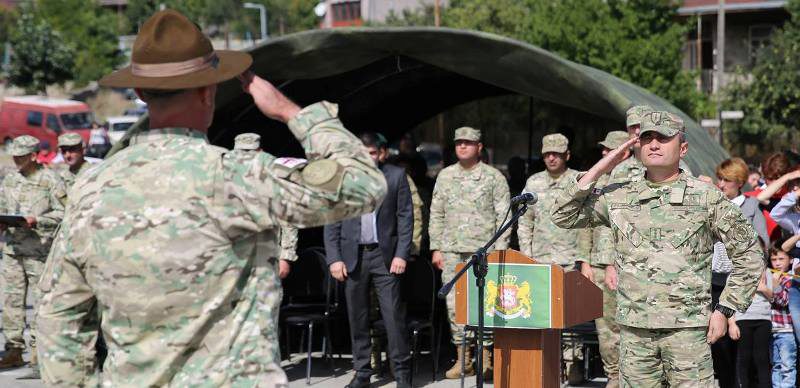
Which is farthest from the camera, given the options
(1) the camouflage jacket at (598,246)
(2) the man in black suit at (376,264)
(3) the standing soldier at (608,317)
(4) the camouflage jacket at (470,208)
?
(4) the camouflage jacket at (470,208)

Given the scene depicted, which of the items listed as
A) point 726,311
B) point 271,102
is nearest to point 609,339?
point 726,311

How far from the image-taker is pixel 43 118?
46.4 m

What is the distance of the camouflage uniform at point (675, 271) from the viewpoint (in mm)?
5848

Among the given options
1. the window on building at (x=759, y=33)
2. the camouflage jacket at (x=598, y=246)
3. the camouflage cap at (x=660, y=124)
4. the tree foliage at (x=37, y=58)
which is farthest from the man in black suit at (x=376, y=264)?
the tree foliage at (x=37, y=58)

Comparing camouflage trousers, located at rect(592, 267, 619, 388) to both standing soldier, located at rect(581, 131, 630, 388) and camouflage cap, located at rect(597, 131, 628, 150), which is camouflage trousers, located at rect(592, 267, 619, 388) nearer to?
standing soldier, located at rect(581, 131, 630, 388)

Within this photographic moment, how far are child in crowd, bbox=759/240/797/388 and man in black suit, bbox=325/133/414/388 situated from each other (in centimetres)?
281

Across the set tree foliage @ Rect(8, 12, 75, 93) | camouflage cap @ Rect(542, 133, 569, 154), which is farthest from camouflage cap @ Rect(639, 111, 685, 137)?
tree foliage @ Rect(8, 12, 75, 93)

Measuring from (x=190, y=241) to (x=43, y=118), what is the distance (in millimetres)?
45267

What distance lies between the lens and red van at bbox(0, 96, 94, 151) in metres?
46.1

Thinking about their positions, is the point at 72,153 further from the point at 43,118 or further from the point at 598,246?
the point at 43,118

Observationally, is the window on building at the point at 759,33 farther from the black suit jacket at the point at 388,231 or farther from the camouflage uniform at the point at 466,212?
the black suit jacket at the point at 388,231

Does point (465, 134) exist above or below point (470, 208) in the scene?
above

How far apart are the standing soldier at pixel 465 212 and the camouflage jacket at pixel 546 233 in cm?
21

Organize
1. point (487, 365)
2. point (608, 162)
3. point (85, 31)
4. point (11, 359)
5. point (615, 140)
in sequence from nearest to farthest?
1. point (608, 162)
2. point (615, 140)
3. point (487, 365)
4. point (11, 359)
5. point (85, 31)
